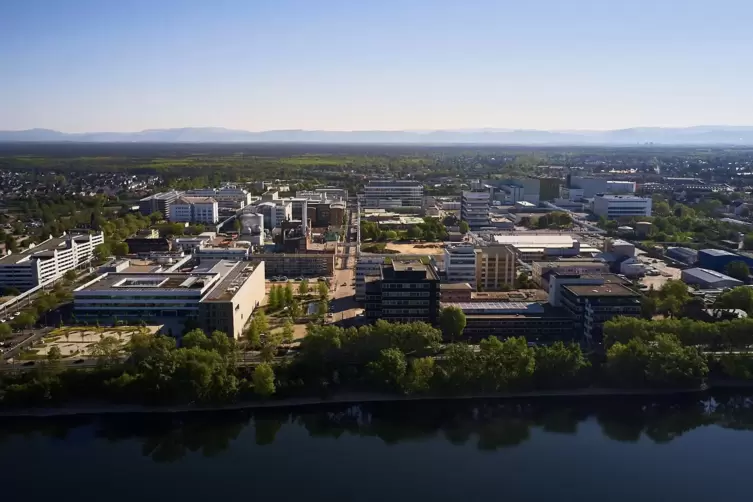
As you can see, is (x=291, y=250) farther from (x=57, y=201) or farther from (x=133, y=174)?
(x=133, y=174)

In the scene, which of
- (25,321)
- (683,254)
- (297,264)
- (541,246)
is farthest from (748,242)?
(25,321)

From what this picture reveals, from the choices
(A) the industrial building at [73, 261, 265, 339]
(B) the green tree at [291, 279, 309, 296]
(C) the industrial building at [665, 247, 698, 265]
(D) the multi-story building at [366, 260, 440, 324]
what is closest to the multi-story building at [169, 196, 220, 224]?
(B) the green tree at [291, 279, 309, 296]

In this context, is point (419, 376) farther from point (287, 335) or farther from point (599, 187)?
point (599, 187)

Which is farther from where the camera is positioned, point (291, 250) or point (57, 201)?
point (57, 201)

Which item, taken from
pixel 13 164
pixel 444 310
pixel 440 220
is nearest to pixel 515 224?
pixel 440 220

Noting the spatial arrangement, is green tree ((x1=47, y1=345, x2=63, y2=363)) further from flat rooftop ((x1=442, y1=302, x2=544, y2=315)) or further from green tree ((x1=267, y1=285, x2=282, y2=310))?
flat rooftop ((x1=442, y1=302, x2=544, y2=315))

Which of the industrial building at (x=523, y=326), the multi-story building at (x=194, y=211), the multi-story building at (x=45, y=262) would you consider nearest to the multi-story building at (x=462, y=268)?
the industrial building at (x=523, y=326)

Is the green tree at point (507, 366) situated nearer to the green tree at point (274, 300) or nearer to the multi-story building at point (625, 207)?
the green tree at point (274, 300)
